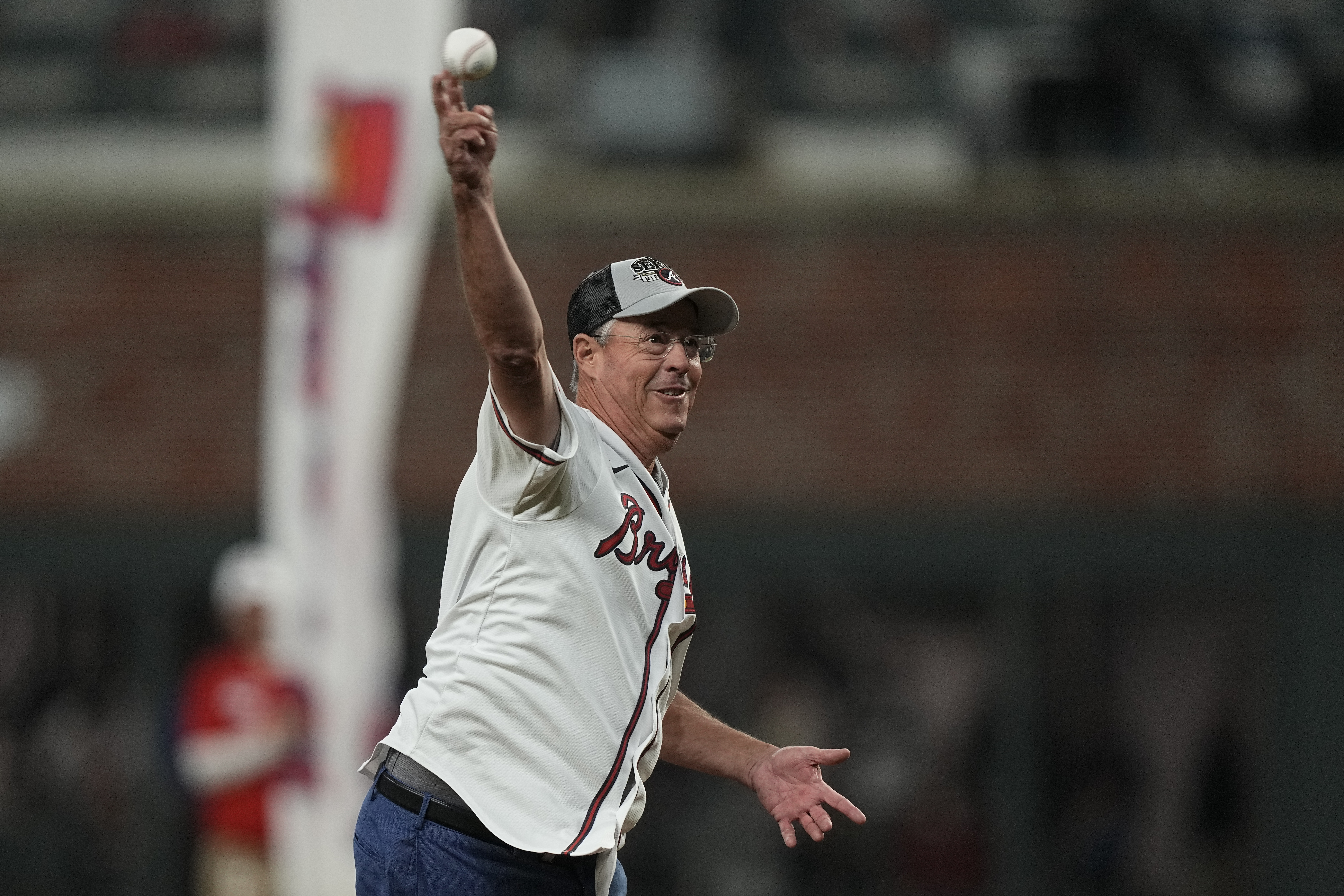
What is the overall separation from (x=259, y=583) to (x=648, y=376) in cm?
462

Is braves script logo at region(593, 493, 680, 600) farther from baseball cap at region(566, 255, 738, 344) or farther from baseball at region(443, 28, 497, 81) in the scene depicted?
baseball at region(443, 28, 497, 81)

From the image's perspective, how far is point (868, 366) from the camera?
464 inches

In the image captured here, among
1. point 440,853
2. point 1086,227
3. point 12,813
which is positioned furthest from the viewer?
point 12,813

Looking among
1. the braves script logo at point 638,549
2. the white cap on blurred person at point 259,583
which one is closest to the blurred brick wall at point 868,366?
the white cap on blurred person at point 259,583

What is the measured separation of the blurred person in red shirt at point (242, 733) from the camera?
800 cm

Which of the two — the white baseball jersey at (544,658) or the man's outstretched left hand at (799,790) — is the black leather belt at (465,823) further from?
the man's outstretched left hand at (799,790)

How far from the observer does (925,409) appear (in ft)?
38.6

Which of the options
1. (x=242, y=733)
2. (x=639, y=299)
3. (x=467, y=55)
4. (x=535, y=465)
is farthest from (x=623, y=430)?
(x=242, y=733)

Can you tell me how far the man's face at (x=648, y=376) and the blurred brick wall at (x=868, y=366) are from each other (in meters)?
7.54

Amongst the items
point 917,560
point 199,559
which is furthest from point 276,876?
point 917,560

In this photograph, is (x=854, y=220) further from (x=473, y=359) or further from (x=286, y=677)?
(x=286, y=677)

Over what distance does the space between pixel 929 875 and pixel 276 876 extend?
18.3 feet

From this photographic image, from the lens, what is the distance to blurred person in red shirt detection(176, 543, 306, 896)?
800cm

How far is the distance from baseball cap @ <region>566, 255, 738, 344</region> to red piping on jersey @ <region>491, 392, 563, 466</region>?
0.44 m
